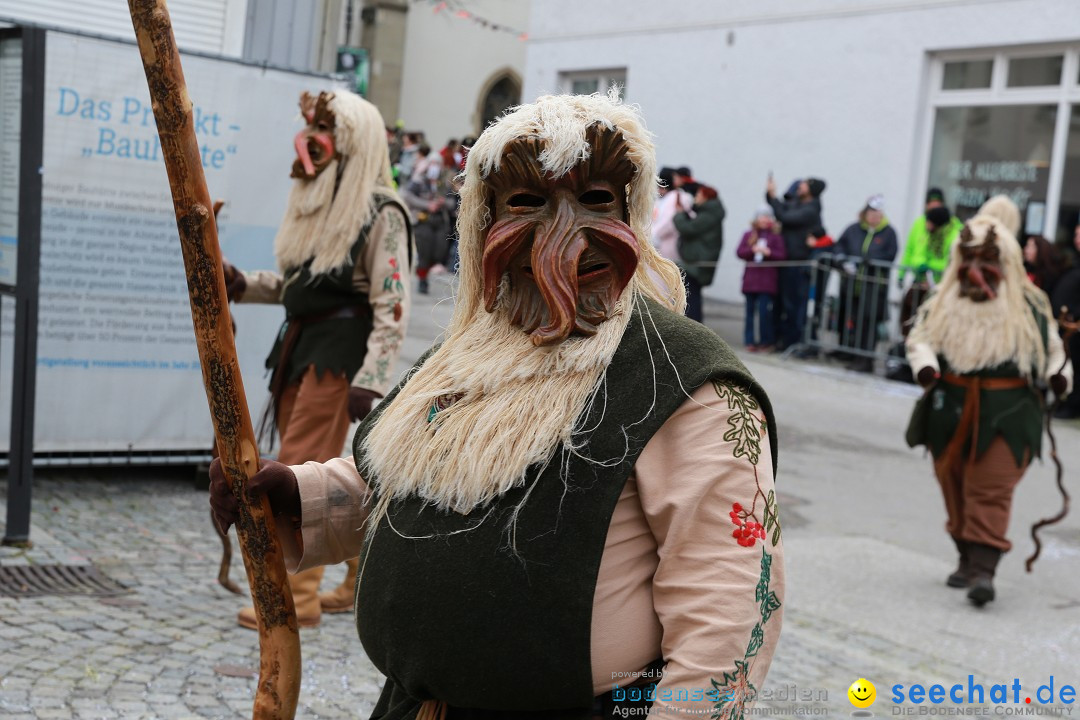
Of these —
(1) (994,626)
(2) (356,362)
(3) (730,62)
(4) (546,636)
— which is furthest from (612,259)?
(3) (730,62)

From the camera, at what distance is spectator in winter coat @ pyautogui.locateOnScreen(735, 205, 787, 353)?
14.2 m

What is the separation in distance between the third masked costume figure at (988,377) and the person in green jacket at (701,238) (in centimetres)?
740

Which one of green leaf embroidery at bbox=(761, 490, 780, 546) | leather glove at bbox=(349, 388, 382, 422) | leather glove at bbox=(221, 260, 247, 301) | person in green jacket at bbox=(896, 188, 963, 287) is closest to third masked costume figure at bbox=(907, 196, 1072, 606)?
leather glove at bbox=(349, 388, 382, 422)

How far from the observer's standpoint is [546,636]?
2012 mm

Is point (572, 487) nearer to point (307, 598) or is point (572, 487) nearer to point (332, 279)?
point (332, 279)

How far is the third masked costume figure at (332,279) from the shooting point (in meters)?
4.88

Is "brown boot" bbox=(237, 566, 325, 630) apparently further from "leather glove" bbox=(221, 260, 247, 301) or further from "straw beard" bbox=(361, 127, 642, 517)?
"straw beard" bbox=(361, 127, 642, 517)

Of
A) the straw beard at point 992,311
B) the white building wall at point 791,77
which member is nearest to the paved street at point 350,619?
the straw beard at point 992,311

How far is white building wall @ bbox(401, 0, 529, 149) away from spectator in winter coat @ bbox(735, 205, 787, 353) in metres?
16.7

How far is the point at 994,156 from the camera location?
15.2 m

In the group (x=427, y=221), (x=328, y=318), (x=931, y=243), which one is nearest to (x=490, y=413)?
(x=328, y=318)

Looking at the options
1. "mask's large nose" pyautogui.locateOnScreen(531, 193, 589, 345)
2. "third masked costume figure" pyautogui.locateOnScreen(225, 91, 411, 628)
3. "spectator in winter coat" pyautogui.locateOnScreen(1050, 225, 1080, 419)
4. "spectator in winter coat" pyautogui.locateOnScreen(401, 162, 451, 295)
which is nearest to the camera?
"mask's large nose" pyautogui.locateOnScreen(531, 193, 589, 345)

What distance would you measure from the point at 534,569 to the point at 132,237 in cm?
505

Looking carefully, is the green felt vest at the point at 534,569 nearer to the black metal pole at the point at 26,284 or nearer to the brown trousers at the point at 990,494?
the black metal pole at the point at 26,284
